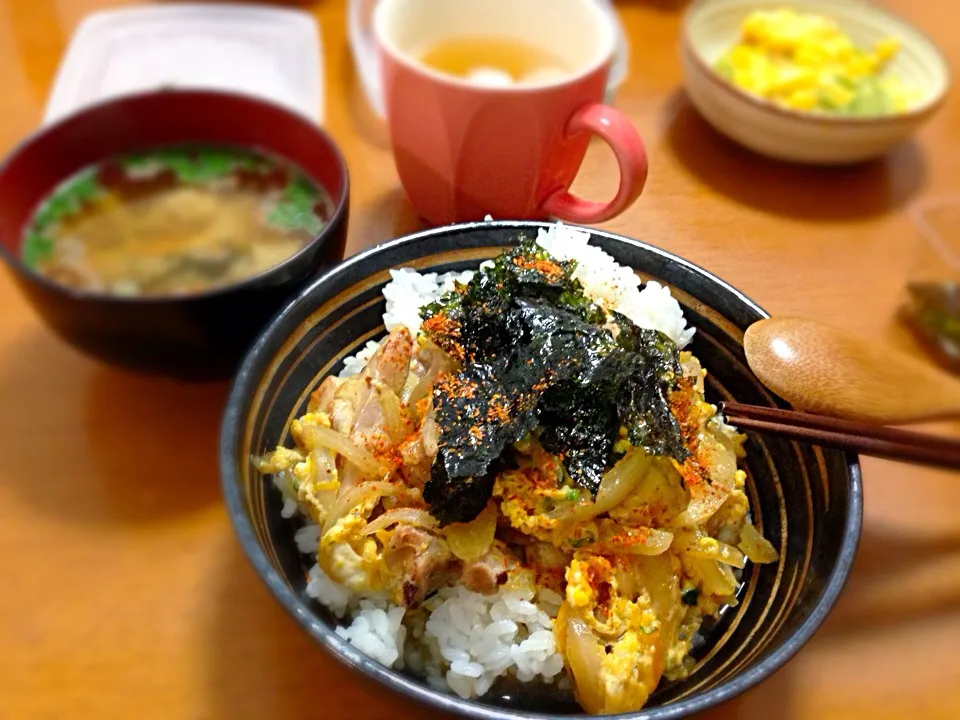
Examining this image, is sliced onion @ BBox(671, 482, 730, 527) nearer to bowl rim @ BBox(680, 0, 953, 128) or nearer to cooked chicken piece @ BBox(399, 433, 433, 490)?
cooked chicken piece @ BBox(399, 433, 433, 490)

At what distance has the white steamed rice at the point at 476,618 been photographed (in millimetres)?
849

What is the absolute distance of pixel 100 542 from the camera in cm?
107

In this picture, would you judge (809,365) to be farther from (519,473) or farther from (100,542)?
(100,542)

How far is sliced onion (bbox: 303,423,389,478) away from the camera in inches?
35.6

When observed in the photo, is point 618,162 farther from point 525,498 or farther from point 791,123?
point 791,123

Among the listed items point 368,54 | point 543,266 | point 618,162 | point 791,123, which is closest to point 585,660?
point 543,266

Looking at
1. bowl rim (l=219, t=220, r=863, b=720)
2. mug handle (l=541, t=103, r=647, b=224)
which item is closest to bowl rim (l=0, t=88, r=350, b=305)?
bowl rim (l=219, t=220, r=863, b=720)

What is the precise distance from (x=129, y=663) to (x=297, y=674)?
216mm

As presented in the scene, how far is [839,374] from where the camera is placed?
2.91ft

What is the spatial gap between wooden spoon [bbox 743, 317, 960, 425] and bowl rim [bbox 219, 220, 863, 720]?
0.05 meters

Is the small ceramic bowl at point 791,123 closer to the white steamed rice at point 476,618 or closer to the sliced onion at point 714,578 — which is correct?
the white steamed rice at point 476,618

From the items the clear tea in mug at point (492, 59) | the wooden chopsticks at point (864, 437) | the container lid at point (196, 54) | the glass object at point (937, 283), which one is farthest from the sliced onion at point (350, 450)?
the container lid at point (196, 54)

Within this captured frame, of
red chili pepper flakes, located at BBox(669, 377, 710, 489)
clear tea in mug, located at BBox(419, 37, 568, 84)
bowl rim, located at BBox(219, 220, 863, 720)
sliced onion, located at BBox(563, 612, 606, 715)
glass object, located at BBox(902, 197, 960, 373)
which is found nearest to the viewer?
bowl rim, located at BBox(219, 220, 863, 720)

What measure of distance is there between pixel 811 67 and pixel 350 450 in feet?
4.90
